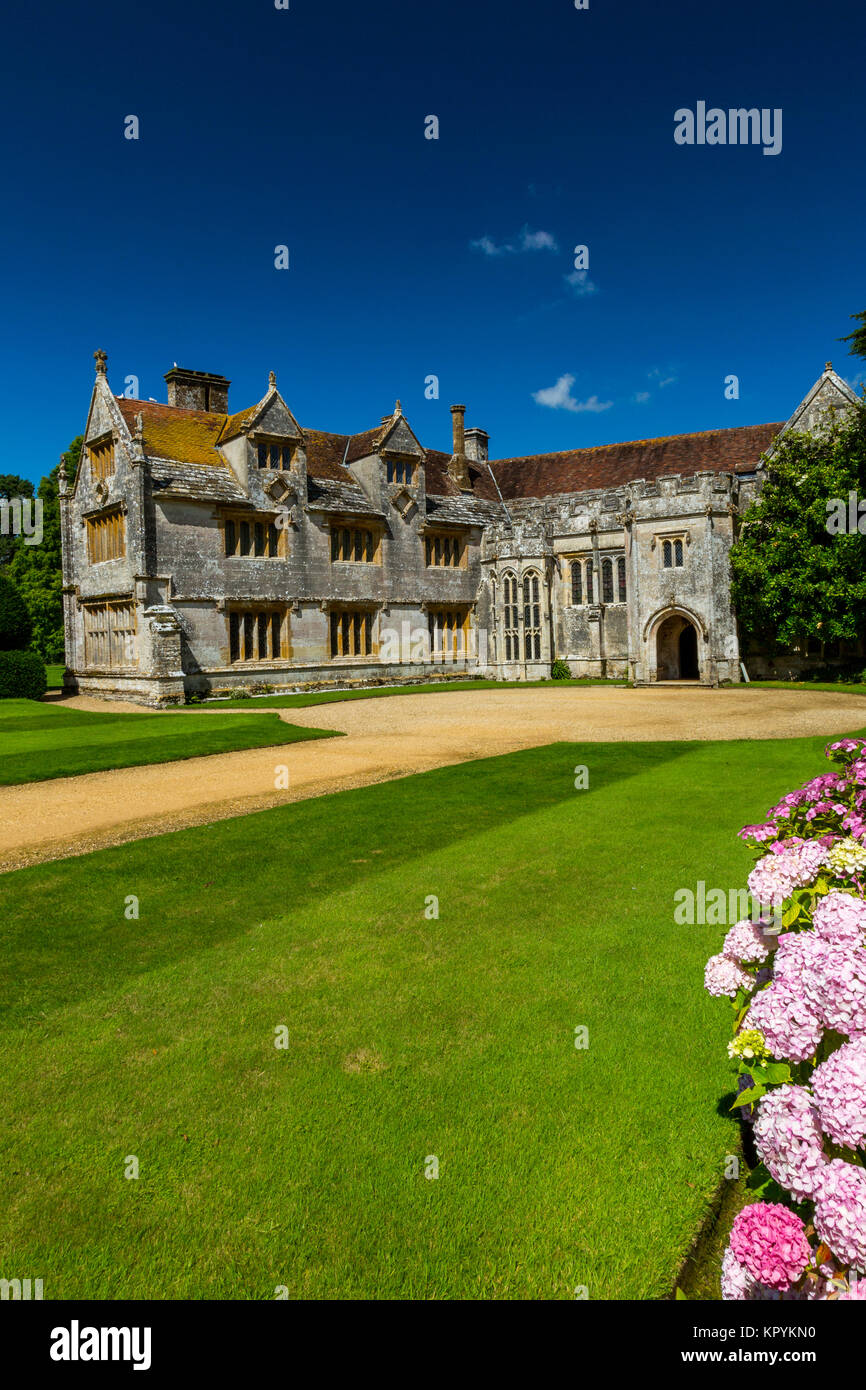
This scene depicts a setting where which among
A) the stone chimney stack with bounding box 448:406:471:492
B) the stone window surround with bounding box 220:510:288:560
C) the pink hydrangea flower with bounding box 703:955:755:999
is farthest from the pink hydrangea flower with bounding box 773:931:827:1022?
the stone chimney stack with bounding box 448:406:471:492

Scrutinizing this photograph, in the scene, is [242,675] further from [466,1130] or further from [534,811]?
[466,1130]

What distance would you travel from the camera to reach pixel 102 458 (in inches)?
1272

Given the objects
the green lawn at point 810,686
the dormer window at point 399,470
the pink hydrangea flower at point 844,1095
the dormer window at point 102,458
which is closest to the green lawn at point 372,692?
the green lawn at point 810,686

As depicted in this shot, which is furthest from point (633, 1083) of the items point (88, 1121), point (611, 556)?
point (611, 556)

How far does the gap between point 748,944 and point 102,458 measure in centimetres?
3410

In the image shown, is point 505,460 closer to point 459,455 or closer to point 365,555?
point 459,455

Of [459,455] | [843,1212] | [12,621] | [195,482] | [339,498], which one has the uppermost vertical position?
[459,455]

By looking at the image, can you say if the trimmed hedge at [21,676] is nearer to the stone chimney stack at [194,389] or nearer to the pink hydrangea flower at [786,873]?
the stone chimney stack at [194,389]

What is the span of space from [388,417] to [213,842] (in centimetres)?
3229

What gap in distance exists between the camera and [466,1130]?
12.3 feet

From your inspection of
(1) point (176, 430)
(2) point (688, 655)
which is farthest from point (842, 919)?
(2) point (688, 655)

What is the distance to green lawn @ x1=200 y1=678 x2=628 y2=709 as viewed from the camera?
2777 cm

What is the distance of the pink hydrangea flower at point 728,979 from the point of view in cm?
330

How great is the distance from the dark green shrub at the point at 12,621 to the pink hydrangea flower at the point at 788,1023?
108 ft
